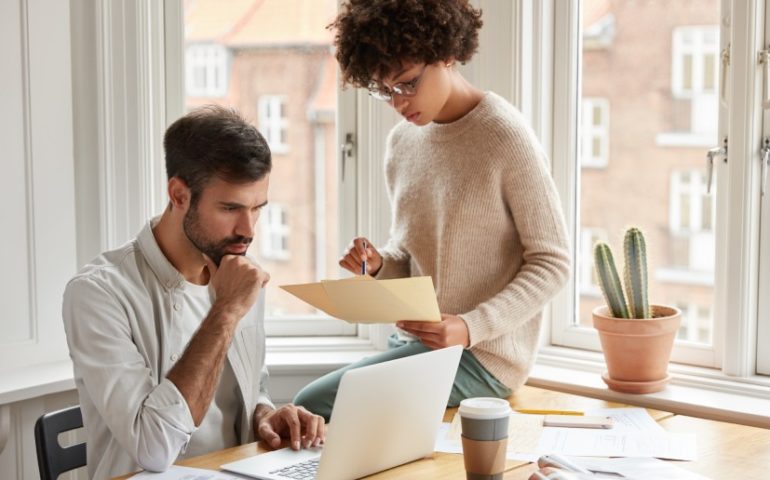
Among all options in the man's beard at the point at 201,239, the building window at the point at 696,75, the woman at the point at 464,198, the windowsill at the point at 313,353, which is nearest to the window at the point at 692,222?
the building window at the point at 696,75

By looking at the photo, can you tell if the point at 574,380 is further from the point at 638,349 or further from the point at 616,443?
the point at 616,443

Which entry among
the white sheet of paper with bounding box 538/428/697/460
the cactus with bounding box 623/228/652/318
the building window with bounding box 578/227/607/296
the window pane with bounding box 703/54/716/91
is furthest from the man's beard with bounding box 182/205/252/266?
the window pane with bounding box 703/54/716/91

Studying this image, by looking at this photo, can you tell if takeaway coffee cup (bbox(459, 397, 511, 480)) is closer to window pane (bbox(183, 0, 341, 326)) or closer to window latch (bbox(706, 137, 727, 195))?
window latch (bbox(706, 137, 727, 195))

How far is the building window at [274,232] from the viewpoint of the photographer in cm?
295

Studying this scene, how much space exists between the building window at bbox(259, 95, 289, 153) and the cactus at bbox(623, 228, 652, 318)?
1.19m

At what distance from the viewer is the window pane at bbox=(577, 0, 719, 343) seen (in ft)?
8.01

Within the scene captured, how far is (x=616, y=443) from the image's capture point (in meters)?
1.72

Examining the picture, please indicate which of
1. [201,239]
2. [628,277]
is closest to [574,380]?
[628,277]

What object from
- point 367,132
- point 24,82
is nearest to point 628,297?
point 367,132

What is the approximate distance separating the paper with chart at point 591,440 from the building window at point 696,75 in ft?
2.96

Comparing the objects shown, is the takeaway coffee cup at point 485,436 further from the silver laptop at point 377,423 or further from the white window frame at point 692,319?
the white window frame at point 692,319

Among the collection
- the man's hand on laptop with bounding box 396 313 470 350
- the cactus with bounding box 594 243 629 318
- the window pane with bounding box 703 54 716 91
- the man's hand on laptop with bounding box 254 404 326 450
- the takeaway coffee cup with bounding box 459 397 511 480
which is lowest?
the man's hand on laptop with bounding box 254 404 326 450

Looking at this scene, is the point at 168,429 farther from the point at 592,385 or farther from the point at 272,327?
the point at 272,327

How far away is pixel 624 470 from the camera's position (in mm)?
1502
